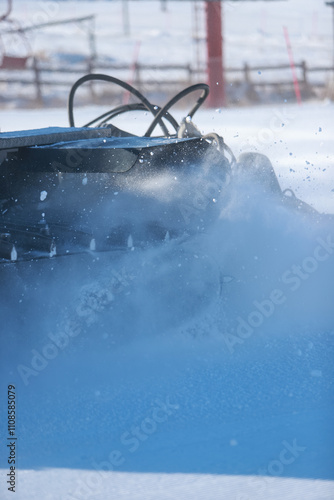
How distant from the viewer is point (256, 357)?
2.07 meters

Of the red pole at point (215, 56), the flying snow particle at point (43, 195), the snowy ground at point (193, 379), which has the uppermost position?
the red pole at point (215, 56)

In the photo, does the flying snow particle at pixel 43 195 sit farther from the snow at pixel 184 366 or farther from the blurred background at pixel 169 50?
the blurred background at pixel 169 50

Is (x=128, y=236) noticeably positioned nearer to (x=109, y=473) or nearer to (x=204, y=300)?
(x=204, y=300)

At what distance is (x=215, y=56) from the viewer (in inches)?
433

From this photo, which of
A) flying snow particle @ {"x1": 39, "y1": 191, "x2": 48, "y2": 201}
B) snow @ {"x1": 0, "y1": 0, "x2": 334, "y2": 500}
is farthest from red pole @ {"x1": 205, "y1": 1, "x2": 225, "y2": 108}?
flying snow particle @ {"x1": 39, "y1": 191, "x2": 48, "y2": 201}

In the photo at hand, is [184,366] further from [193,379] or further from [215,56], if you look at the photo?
[215,56]

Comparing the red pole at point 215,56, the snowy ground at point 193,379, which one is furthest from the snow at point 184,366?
the red pole at point 215,56

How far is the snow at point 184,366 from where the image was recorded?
1482mm

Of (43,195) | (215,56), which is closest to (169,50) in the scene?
(215,56)

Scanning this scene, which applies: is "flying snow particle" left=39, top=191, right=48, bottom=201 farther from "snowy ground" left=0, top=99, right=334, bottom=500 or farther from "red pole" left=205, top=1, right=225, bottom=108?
"red pole" left=205, top=1, right=225, bottom=108

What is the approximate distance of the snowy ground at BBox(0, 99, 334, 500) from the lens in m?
1.47

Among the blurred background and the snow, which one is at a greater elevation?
the blurred background

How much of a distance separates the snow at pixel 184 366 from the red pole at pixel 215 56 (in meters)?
8.64

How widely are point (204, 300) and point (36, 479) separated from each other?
99 centimetres
